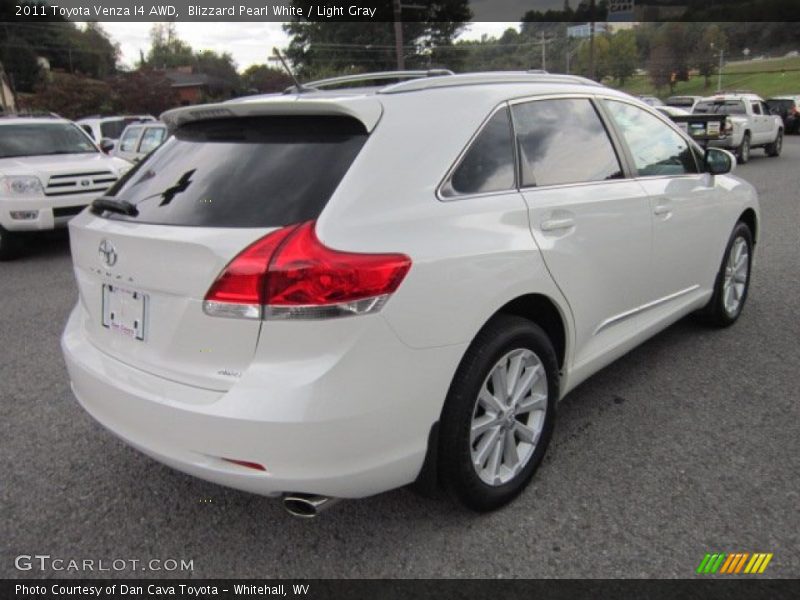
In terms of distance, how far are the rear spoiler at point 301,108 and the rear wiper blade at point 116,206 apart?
0.48m

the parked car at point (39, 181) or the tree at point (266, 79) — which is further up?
the tree at point (266, 79)

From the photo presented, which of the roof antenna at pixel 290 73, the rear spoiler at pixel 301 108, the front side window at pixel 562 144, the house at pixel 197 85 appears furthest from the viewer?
the house at pixel 197 85

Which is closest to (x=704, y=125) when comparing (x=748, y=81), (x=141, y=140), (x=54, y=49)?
(x=141, y=140)

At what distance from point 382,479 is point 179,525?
1000 millimetres

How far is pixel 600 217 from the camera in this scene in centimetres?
305

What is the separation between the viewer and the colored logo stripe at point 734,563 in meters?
2.32

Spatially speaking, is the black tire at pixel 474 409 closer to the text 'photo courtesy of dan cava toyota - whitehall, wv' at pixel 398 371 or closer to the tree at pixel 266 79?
the text 'photo courtesy of dan cava toyota - whitehall, wv' at pixel 398 371

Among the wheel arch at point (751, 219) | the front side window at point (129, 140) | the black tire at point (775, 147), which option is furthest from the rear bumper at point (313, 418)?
the black tire at point (775, 147)

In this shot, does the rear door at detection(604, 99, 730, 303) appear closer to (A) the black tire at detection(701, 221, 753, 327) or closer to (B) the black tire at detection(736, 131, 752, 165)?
(A) the black tire at detection(701, 221, 753, 327)

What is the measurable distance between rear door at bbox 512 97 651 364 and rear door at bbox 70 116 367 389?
2.96 ft

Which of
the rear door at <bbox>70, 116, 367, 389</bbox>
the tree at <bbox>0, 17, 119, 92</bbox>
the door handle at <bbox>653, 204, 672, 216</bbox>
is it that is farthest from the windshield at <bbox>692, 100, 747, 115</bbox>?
the tree at <bbox>0, 17, 119, 92</bbox>

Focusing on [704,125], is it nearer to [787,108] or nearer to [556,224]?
[556,224]

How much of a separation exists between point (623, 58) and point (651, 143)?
79884 millimetres

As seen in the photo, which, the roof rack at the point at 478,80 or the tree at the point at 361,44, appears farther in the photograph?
the tree at the point at 361,44
